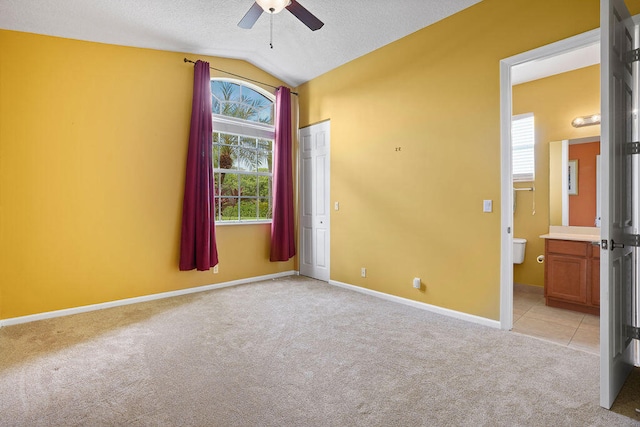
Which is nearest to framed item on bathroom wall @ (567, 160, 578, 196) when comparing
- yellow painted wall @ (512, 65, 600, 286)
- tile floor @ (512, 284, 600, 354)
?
yellow painted wall @ (512, 65, 600, 286)

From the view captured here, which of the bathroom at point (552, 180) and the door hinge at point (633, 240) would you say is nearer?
the door hinge at point (633, 240)

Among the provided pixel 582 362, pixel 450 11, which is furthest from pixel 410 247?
pixel 450 11

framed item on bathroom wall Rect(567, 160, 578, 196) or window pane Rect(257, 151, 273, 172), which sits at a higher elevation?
window pane Rect(257, 151, 273, 172)

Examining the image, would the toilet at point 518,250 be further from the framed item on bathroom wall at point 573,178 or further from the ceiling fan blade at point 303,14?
the ceiling fan blade at point 303,14

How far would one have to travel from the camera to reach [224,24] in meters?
3.56

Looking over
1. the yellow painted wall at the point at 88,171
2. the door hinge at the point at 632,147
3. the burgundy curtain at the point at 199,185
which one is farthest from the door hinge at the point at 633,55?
the yellow painted wall at the point at 88,171

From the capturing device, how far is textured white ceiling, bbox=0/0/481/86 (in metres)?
3.03

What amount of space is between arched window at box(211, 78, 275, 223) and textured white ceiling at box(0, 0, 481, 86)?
60 cm

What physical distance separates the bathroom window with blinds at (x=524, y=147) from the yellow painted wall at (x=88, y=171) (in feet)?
14.4

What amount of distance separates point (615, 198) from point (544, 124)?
2.83 m

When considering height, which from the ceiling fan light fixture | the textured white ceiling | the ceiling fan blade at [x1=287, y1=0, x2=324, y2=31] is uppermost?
the textured white ceiling

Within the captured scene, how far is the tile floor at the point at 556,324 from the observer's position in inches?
106

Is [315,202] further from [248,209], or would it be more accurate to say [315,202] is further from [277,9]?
[277,9]

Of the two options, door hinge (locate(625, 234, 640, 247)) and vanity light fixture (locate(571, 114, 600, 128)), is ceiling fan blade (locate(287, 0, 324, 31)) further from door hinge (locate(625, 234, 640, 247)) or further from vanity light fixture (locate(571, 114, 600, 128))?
vanity light fixture (locate(571, 114, 600, 128))
